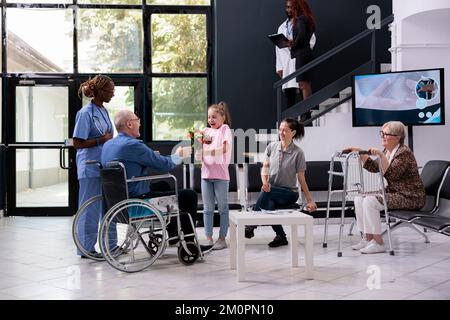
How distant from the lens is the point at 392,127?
5207mm

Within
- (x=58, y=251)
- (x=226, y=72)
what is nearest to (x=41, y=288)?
(x=58, y=251)

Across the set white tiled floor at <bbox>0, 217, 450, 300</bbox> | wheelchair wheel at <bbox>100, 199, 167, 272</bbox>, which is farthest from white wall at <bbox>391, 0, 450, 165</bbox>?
wheelchair wheel at <bbox>100, 199, 167, 272</bbox>

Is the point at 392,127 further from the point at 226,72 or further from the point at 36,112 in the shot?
the point at 36,112

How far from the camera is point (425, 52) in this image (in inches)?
292

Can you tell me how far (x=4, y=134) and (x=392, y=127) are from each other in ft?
17.6

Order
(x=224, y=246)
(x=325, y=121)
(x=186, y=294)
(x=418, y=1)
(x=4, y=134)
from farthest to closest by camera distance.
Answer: (x=4, y=134), (x=325, y=121), (x=418, y=1), (x=224, y=246), (x=186, y=294)

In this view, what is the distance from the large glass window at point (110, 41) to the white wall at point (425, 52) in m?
3.41

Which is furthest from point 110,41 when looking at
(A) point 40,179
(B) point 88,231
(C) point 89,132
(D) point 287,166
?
(B) point 88,231

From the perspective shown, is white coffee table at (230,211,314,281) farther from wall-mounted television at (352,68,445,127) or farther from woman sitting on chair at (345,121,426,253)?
wall-mounted television at (352,68,445,127)

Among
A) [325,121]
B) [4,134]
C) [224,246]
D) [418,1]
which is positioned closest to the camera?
[224,246]

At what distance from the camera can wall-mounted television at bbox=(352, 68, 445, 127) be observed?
6848 mm

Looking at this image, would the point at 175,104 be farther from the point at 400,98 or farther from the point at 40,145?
the point at 400,98

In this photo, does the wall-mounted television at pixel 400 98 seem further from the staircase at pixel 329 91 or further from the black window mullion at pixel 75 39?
the black window mullion at pixel 75 39

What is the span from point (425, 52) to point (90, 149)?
4331mm
